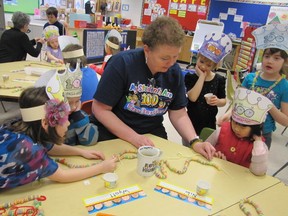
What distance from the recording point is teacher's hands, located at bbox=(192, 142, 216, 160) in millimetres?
1453

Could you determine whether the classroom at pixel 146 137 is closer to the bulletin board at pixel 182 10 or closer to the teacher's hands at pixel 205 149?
the teacher's hands at pixel 205 149

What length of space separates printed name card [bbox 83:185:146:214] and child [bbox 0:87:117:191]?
0.15 metres

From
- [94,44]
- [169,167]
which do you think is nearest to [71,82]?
[169,167]

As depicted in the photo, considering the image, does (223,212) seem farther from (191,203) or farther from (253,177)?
(253,177)

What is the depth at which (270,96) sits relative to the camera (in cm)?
199

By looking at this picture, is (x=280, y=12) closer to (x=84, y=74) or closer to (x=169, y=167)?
(x=84, y=74)

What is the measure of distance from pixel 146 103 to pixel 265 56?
3.36 feet

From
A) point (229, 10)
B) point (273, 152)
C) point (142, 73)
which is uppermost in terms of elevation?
point (229, 10)

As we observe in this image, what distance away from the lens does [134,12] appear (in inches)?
365

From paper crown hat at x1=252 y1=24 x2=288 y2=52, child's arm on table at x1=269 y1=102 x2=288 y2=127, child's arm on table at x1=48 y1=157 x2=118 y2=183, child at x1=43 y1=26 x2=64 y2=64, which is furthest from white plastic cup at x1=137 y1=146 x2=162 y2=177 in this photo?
child at x1=43 y1=26 x2=64 y2=64

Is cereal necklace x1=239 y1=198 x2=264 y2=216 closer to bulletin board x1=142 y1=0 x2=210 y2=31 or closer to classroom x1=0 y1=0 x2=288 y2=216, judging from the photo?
classroom x1=0 y1=0 x2=288 y2=216

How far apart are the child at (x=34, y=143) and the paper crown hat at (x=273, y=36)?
4.95 feet

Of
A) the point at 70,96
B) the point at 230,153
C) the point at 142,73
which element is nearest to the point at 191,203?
the point at 230,153

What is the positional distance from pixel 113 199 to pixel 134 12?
29.4 feet
